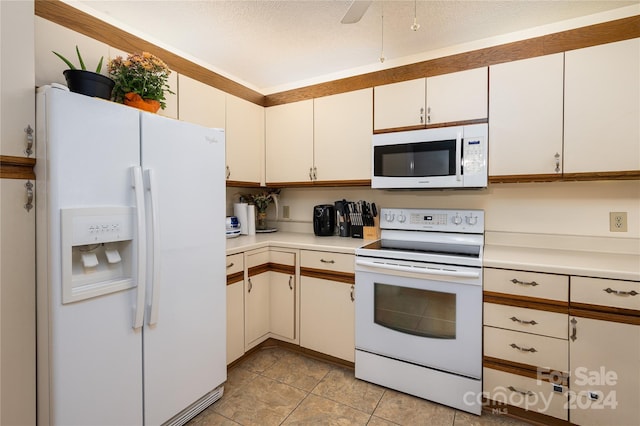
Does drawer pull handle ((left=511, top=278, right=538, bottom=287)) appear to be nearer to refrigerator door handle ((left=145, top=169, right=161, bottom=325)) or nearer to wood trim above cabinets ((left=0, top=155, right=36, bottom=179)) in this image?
refrigerator door handle ((left=145, top=169, right=161, bottom=325))

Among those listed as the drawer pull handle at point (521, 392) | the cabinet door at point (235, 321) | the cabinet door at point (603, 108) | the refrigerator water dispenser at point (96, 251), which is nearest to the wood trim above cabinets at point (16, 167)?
the refrigerator water dispenser at point (96, 251)

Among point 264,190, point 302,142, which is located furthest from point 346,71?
point 264,190

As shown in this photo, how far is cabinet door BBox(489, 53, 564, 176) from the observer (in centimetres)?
182

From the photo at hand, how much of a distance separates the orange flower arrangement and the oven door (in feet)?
5.27

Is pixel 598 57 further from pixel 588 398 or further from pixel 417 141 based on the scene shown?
pixel 588 398

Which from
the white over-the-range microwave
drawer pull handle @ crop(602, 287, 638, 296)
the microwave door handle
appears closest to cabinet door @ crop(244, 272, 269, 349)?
the white over-the-range microwave

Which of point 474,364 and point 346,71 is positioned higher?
point 346,71

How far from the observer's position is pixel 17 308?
1203 mm

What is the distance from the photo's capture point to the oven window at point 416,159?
208cm

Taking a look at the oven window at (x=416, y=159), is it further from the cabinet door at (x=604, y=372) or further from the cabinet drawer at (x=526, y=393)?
the cabinet drawer at (x=526, y=393)

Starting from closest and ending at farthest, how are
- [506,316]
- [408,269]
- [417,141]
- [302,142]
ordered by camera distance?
[506,316] < [408,269] < [417,141] < [302,142]

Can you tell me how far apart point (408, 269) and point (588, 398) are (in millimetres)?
1050

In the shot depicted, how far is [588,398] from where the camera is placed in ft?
5.04

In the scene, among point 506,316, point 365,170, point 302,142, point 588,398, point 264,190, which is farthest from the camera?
point 264,190
